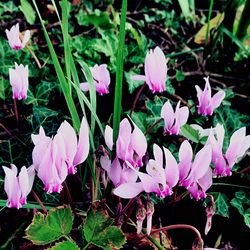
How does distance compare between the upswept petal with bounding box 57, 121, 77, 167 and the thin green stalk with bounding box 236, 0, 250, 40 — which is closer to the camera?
the upswept petal with bounding box 57, 121, 77, 167

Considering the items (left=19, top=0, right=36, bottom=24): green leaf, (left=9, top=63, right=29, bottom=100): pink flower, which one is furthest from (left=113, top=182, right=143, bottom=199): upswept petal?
(left=19, top=0, right=36, bottom=24): green leaf

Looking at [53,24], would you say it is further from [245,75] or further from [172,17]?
[245,75]

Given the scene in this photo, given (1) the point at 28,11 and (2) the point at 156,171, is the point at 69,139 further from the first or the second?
(1) the point at 28,11

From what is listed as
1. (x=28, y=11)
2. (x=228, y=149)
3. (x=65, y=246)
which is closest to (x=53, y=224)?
(x=65, y=246)

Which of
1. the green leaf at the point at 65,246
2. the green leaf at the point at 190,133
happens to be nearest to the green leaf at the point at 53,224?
the green leaf at the point at 65,246

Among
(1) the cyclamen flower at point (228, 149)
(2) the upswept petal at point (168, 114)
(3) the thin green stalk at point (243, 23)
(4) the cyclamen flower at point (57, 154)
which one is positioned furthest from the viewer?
(3) the thin green stalk at point (243, 23)

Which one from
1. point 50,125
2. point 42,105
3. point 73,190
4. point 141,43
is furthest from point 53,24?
point 73,190

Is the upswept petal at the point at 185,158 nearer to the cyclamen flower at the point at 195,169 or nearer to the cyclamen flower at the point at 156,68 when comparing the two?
the cyclamen flower at the point at 195,169

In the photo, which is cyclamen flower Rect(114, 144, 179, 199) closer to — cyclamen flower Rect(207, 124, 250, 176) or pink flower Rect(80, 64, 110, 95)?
cyclamen flower Rect(207, 124, 250, 176)
